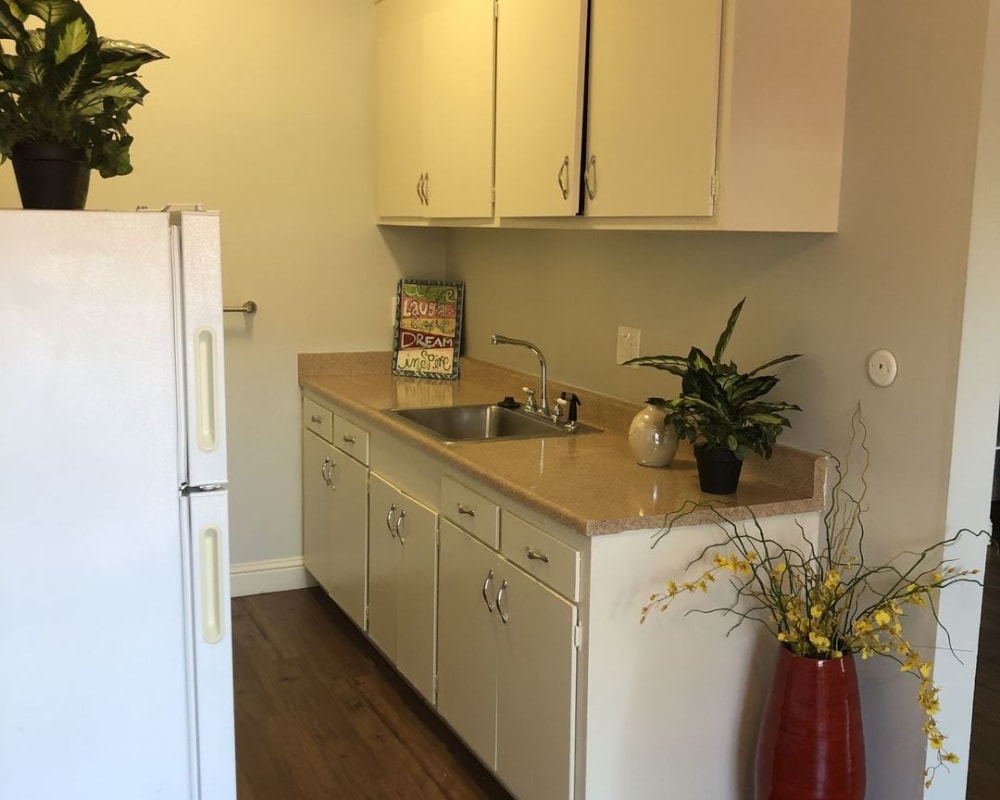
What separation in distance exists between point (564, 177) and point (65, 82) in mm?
1236

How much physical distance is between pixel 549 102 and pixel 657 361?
29.8 inches

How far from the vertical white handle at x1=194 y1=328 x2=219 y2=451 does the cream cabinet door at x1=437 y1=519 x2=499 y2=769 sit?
0.89 metres

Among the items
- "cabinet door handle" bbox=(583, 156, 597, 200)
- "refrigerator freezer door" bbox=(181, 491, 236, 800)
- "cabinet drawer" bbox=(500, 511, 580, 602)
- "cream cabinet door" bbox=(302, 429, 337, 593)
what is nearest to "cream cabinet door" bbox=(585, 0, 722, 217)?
"cabinet door handle" bbox=(583, 156, 597, 200)

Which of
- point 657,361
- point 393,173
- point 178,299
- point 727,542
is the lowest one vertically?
point 727,542

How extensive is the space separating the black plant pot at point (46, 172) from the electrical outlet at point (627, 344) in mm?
1651

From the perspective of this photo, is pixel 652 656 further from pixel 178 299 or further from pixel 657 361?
pixel 178 299

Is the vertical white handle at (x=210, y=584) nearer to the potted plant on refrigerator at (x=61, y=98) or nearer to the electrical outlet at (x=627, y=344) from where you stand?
the potted plant on refrigerator at (x=61, y=98)

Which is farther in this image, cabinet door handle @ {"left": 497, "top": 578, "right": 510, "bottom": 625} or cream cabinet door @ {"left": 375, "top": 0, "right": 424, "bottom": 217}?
cream cabinet door @ {"left": 375, "top": 0, "right": 424, "bottom": 217}

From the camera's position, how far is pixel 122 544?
1.72 meters

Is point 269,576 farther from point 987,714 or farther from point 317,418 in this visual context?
point 987,714

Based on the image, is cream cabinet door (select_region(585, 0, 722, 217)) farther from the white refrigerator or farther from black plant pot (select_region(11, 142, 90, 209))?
black plant pot (select_region(11, 142, 90, 209))

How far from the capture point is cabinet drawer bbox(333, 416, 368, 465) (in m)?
3.38

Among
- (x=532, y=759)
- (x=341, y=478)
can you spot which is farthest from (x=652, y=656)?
(x=341, y=478)

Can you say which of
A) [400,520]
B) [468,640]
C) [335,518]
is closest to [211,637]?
[468,640]
